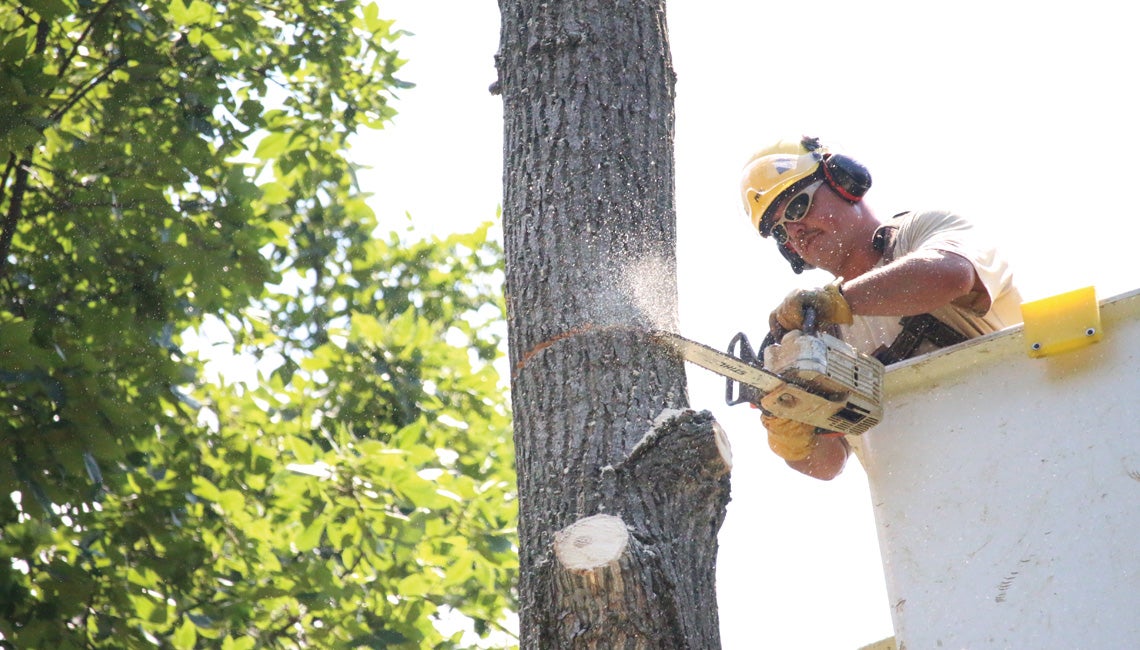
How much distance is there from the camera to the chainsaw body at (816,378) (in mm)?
2473

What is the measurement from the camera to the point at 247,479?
14.6 feet

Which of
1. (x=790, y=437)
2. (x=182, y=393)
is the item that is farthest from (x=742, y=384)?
(x=182, y=393)

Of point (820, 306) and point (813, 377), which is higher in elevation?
point (820, 306)

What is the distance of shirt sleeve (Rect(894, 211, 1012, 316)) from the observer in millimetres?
2604

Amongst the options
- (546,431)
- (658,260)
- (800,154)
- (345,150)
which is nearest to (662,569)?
(546,431)

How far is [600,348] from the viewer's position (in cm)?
217

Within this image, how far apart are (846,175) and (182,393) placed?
274 cm

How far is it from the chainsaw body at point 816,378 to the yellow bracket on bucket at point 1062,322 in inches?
14.5

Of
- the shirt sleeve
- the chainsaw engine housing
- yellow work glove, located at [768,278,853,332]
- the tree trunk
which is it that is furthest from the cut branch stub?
the shirt sleeve

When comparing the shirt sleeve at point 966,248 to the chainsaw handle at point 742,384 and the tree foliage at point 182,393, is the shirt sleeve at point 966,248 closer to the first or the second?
the chainsaw handle at point 742,384

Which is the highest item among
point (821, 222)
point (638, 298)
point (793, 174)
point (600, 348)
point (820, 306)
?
point (793, 174)

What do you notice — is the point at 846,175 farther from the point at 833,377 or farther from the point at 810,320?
the point at 833,377

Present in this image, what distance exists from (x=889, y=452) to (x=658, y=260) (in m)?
0.67

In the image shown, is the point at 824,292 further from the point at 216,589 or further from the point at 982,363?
the point at 216,589
